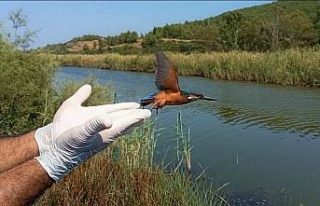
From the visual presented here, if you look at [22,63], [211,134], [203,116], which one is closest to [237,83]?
[203,116]

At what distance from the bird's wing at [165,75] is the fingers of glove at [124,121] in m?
0.11

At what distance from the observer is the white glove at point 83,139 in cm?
161

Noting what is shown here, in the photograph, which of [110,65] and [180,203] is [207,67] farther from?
[180,203]

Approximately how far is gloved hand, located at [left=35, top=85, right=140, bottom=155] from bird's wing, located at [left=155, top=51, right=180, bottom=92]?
0.14m

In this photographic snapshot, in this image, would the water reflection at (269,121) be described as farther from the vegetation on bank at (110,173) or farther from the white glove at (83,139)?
the white glove at (83,139)

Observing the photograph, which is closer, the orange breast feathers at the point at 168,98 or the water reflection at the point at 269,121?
the orange breast feathers at the point at 168,98

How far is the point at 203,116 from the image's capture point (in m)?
9.53

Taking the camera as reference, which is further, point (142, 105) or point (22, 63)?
point (22, 63)

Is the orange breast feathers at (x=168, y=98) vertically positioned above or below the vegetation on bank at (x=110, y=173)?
above

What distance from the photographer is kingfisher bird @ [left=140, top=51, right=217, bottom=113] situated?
165cm

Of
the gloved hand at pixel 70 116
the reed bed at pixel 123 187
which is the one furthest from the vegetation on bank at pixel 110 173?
the gloved hand at pixel 70 116

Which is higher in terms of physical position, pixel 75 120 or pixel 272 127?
pixel 75 120

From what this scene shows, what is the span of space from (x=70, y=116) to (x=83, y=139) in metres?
0.16

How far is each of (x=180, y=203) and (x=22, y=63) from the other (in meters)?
3.90
